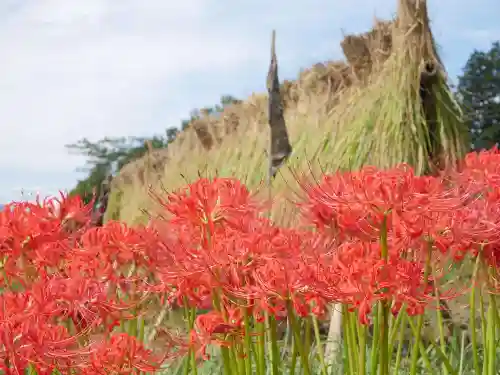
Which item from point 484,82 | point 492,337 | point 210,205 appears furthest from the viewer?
point 484,82

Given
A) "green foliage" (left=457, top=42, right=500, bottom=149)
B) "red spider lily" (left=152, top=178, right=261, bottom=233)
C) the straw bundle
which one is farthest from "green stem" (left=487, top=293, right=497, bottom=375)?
"green foliage" (left=457, top=42, right=500, bottom=149)

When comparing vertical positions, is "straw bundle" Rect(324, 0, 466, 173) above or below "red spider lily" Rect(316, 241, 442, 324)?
above

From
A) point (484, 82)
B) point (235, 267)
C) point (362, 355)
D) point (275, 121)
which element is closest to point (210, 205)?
point (235, 267)

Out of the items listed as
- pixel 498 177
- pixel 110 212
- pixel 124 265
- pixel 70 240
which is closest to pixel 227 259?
pixel 124 265

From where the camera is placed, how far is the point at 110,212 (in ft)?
28.3

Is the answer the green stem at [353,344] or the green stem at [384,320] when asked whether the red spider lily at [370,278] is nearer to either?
the green stem at [384,320]

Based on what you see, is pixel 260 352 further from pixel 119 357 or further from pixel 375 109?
pixel 375 109

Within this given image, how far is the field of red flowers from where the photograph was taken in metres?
1.24

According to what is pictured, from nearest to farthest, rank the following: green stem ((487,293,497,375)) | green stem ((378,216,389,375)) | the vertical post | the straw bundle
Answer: green stem ((378,216,389,375)) → green stem ((487,293,497,375)) → the vertical post → the straw bundle


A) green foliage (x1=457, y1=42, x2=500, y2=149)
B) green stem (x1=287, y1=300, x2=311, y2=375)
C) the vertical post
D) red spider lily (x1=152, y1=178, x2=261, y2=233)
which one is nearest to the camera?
green stem (x1=287, y1=300, x2=311, y2=375)

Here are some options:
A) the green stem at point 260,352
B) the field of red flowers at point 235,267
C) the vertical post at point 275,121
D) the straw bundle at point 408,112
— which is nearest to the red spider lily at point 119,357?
the field of red flowers at point 235,267

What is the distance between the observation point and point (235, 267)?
134 centimetres

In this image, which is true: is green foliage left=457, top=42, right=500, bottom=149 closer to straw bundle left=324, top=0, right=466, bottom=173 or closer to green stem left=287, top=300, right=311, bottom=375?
straw bundle left=324, top=0, right=466, bottom=173

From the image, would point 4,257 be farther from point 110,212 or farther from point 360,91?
point 110,212
